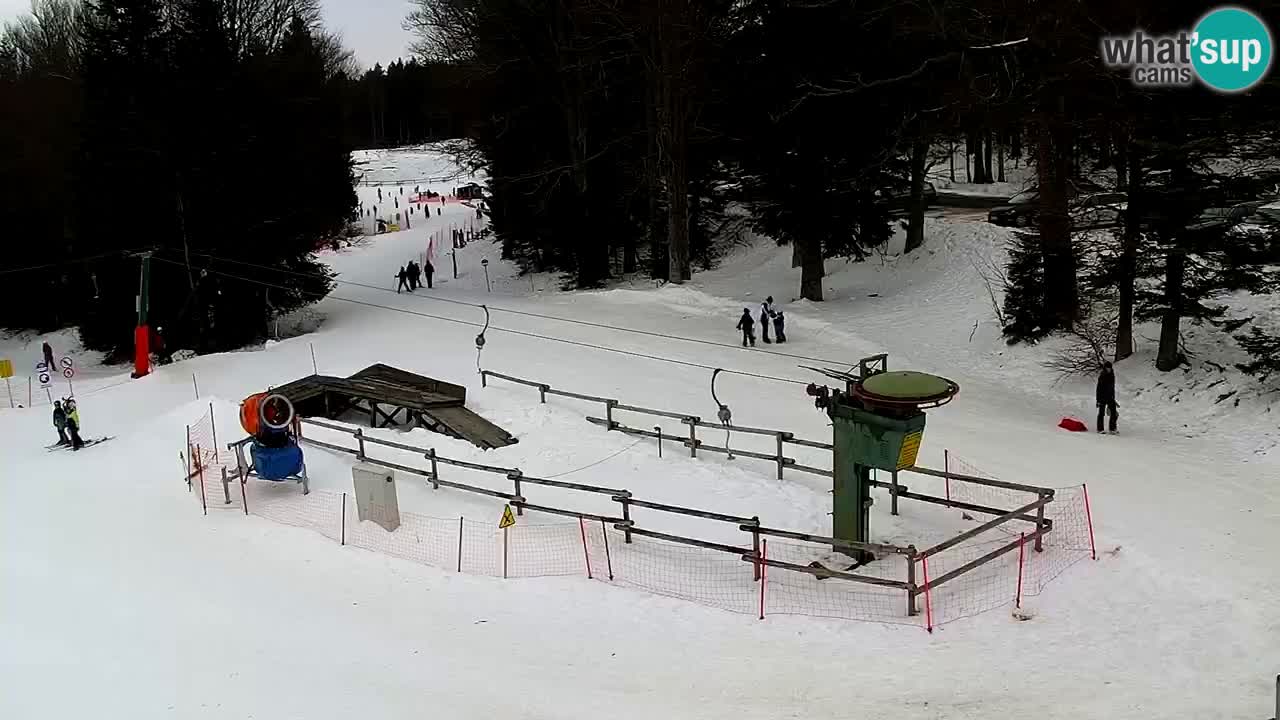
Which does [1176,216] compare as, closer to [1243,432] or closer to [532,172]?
[1243,432]

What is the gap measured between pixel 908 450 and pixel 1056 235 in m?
13.5

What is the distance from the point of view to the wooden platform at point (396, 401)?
18.5 metres

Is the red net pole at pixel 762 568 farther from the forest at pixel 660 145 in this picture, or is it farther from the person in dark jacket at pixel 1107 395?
the forest at pixel 660 145

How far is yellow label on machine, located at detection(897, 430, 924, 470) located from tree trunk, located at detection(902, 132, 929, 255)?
21.8m

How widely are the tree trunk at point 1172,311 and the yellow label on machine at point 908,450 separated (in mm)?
10279

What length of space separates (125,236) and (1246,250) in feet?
107

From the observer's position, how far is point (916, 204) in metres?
33.7

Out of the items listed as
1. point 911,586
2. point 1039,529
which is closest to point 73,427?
point 911,586

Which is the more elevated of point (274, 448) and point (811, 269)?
point (811, 269)

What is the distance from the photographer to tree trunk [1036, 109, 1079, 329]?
22.9 meters

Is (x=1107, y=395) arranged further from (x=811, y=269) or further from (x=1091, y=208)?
(x=811, y=269)

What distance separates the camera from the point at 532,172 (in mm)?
40438

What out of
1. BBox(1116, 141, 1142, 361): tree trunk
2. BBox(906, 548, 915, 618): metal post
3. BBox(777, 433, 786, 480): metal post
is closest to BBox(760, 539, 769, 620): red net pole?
BBox(906, 548, 915, 618): metal post

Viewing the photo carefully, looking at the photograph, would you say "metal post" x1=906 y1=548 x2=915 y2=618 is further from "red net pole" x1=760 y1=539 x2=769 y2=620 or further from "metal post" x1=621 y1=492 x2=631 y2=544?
"metal post" x1=621 y1=492 x2=631 y2=544
